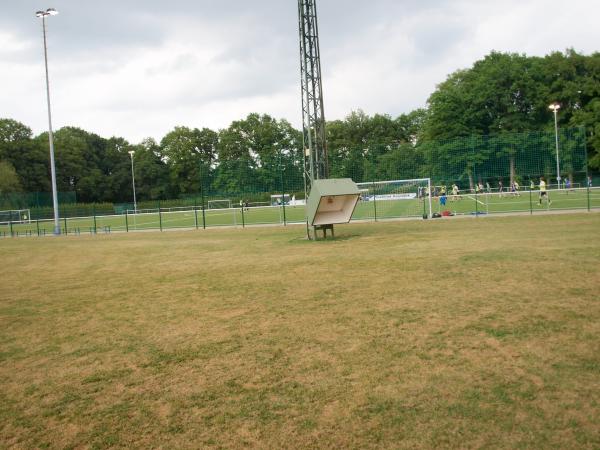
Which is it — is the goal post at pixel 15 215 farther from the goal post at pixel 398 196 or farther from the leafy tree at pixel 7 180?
the goal post at pixel 398 196

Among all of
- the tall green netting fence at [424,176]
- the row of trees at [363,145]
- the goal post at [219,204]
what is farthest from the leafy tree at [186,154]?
the tall green netting fence at [424,176]

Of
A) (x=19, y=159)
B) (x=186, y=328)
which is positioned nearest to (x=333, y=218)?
(x=186, y=328)

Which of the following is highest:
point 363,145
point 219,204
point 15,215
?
point 363,145

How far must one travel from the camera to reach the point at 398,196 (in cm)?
2892

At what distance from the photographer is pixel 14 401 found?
4.20m

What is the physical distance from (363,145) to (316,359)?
2834 inches

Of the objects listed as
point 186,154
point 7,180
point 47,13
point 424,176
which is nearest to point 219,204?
point 424,176

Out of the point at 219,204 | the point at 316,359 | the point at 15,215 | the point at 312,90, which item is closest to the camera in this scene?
the point at 316,359

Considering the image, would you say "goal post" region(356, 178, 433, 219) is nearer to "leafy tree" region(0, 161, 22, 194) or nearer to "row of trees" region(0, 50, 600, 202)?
"row of trees" region(0, 50, 600, 202)

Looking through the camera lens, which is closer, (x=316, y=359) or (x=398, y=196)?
(x=316, y=359)

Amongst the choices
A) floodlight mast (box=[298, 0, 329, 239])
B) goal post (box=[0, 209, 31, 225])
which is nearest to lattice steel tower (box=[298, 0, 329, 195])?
floodlight mast (box=[298, 0, 329, 239])

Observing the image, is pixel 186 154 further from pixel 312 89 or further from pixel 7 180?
pixel 312 89

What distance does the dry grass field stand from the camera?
11.2 ft

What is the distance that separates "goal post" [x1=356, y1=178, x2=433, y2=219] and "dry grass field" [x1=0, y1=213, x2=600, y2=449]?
56.4 feet
